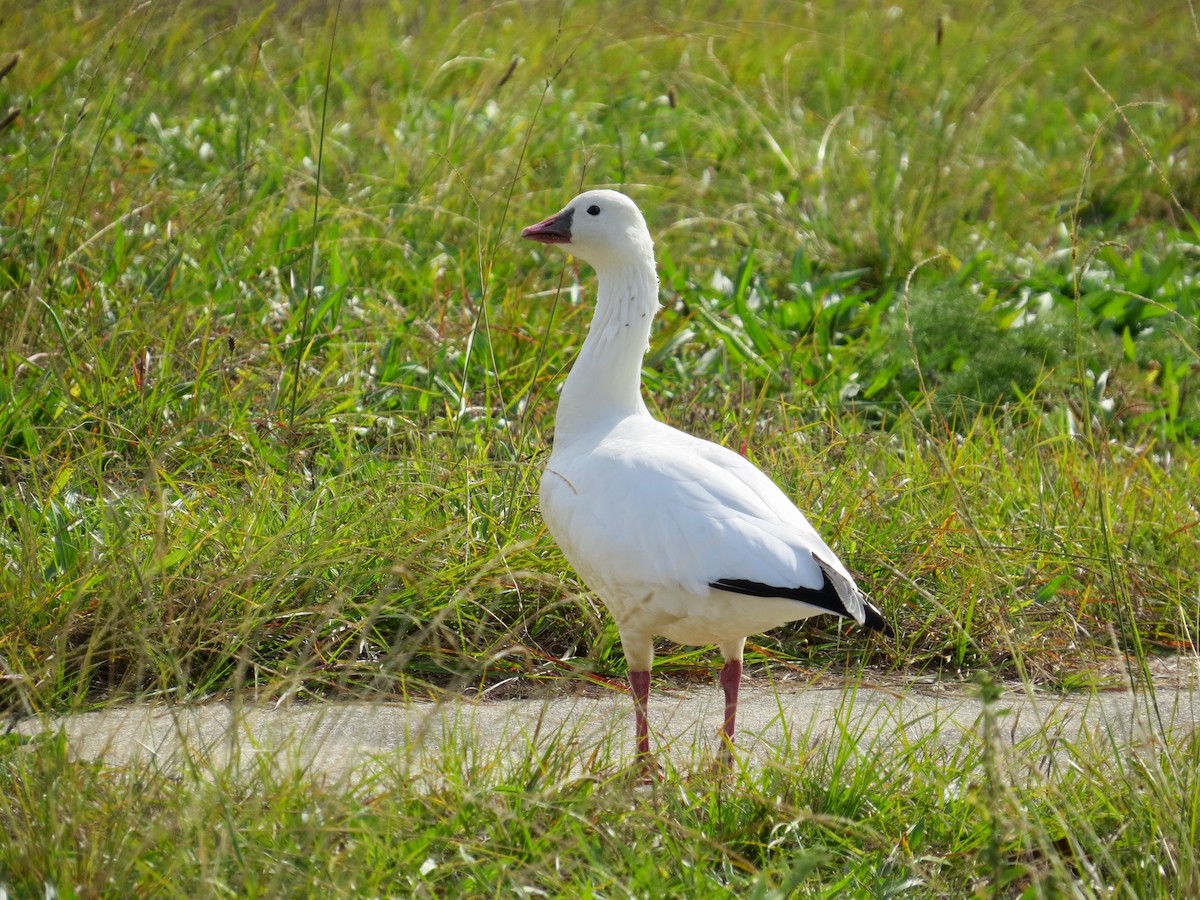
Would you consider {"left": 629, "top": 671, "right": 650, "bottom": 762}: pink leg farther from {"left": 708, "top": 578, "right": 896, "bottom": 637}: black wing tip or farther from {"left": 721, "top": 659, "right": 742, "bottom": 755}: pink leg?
{"left": 708, "top": 578, "right": 896, "bottom": 637}: black wing tip

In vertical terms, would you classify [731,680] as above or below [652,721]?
above

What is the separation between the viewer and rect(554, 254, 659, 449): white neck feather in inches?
142

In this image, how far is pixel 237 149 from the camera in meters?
5.61

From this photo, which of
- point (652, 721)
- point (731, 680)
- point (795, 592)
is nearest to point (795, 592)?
point (795, 592)

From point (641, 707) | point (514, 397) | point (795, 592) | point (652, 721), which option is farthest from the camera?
point (514, 397)

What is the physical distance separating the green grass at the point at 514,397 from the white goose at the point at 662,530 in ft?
0.96

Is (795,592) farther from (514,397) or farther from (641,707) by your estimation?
(514,397)

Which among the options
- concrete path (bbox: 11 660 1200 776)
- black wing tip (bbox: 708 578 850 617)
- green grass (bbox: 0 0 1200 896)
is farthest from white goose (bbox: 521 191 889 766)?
green grass (bbox: 0 0 1200 896)

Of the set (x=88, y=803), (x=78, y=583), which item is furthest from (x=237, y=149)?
(x=88, y=803)

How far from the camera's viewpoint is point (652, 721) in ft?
11.5

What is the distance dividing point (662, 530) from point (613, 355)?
0.75 m

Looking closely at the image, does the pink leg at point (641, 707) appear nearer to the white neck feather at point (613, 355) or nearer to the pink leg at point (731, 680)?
the pink leg at point (731, 680)

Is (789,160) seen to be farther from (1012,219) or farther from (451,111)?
(451,111)

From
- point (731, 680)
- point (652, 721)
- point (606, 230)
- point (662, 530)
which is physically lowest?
point (652, 721)
